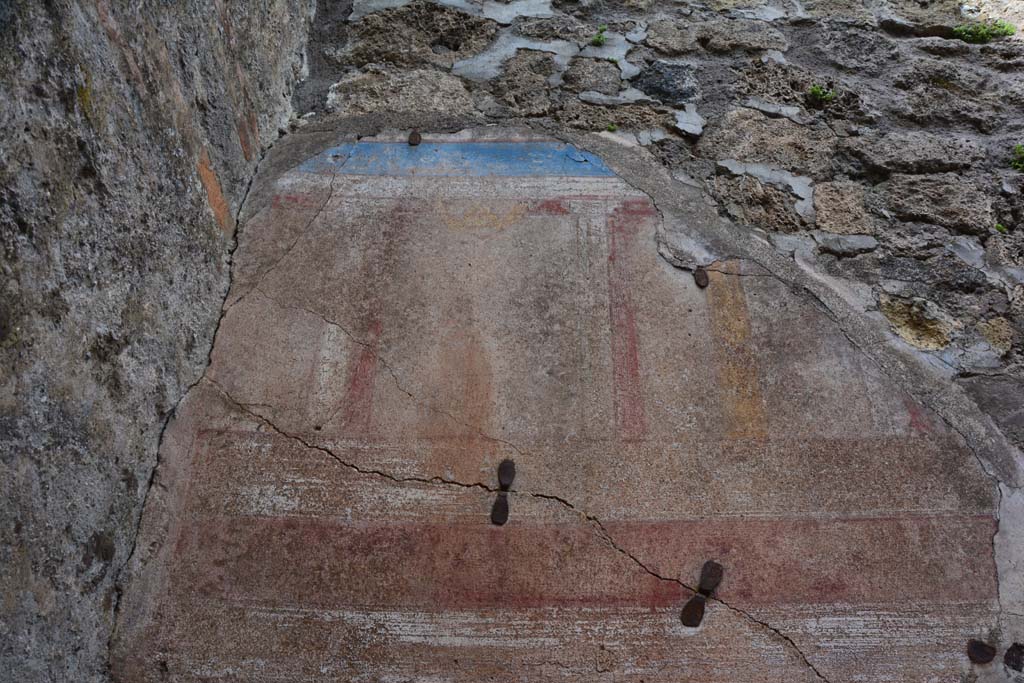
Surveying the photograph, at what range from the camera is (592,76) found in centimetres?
250

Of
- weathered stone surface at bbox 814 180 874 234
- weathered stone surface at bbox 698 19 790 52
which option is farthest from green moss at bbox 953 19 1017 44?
weathered stone surface at bbox 814 180 874 234

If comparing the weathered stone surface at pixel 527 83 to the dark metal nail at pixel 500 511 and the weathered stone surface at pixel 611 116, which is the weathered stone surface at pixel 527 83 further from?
the dark metal nail at pixel 500 511

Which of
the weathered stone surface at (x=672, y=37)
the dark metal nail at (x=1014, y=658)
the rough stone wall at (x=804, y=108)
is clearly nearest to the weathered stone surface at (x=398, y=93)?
the rough stone wall at (x=804, y=108)

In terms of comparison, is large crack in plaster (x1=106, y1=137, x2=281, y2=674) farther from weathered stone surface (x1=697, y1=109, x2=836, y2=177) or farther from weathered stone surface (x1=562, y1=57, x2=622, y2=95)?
weathered stone surface (x1=697, y1=109, x2=836, y2=177)

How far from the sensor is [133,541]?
1540mm

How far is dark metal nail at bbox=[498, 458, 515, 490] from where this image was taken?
67.1 inches

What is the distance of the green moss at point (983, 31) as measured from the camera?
8.83 ft

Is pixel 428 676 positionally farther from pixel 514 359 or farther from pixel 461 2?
pixel 461 2

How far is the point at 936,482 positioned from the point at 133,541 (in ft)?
6.27

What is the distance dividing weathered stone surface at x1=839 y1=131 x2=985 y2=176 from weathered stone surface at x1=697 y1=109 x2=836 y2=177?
0.29 feet

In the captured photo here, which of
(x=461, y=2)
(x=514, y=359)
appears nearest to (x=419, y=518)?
(x=514, y=359)

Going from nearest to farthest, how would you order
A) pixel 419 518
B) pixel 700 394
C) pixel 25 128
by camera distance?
pixel 25 128 → pixel 419 518 → pixel 700 394

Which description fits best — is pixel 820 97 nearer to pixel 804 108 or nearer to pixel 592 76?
pixel 804 108

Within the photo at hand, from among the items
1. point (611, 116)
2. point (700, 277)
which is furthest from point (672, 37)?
point (700, 277)
